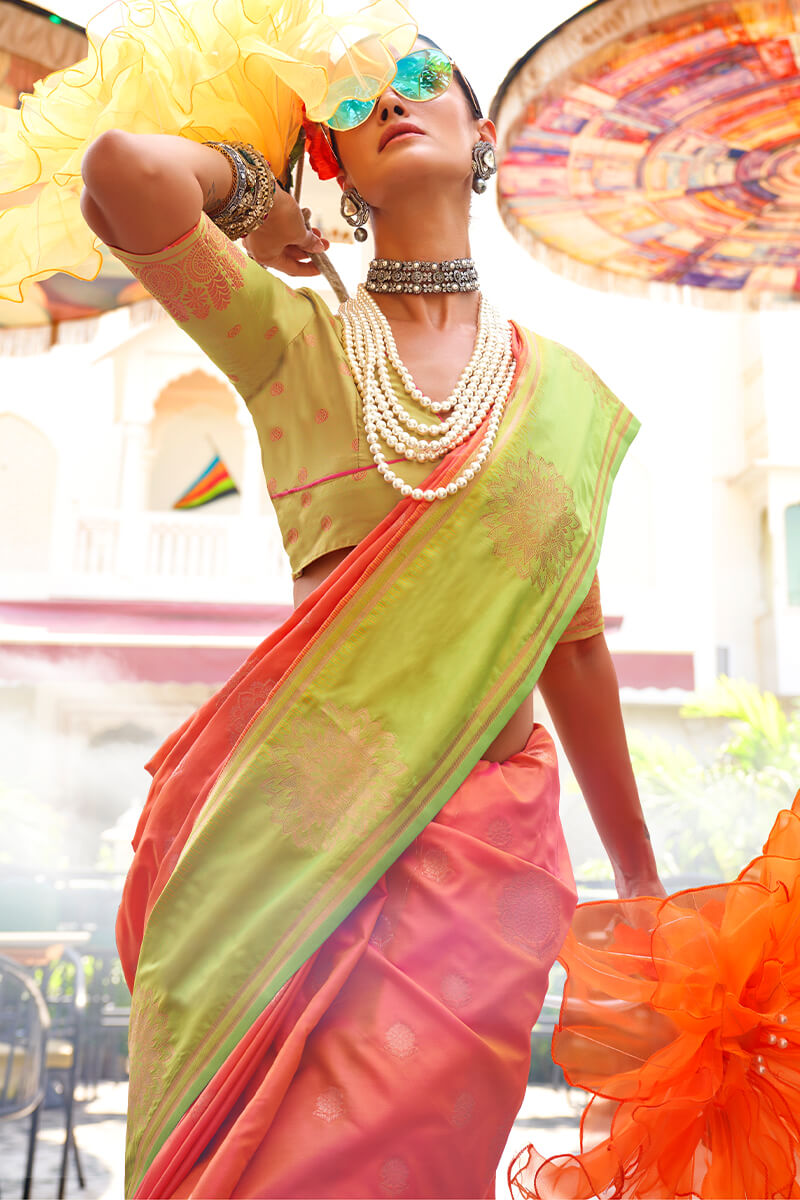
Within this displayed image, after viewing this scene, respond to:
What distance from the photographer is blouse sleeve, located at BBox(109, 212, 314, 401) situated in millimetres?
924

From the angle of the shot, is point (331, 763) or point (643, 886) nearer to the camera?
point (331, 763)

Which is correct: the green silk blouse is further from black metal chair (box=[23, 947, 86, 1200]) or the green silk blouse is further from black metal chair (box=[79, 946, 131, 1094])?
black metal chair (box=[79, 946, 131, 1094])

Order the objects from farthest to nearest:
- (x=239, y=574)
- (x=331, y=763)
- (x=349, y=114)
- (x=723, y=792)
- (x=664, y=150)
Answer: (x=239, y=574), (x=723, y=792), (x=664, y=150), (x=349, y=114), (x=331, y=763)

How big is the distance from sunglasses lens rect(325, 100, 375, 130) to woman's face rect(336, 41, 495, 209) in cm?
8

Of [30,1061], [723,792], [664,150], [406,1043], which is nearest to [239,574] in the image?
[723,792]

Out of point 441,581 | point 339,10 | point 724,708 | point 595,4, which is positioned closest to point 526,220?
point 595,4

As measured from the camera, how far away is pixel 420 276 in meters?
1.11

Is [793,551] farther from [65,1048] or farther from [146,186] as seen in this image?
[146,186]

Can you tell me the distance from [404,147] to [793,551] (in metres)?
9.60

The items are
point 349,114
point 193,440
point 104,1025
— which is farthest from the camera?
point 193,440

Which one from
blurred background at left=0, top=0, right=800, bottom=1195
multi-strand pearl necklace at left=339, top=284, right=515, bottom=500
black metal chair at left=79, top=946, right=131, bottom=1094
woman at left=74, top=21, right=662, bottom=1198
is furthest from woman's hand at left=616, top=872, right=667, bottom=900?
blurred background at left=0, top=0, right=800, bottom=1195

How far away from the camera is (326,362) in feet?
3.38

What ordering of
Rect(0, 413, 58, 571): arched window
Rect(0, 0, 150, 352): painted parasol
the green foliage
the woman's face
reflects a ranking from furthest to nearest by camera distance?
Rect(0, 413, 58, 571): arched window
the green foliage
Rect(0, 0, 150, 352): painted parasol
the woman's face

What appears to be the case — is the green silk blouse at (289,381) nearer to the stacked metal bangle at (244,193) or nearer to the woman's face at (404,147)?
the stacked metal bangle at (244,193)
